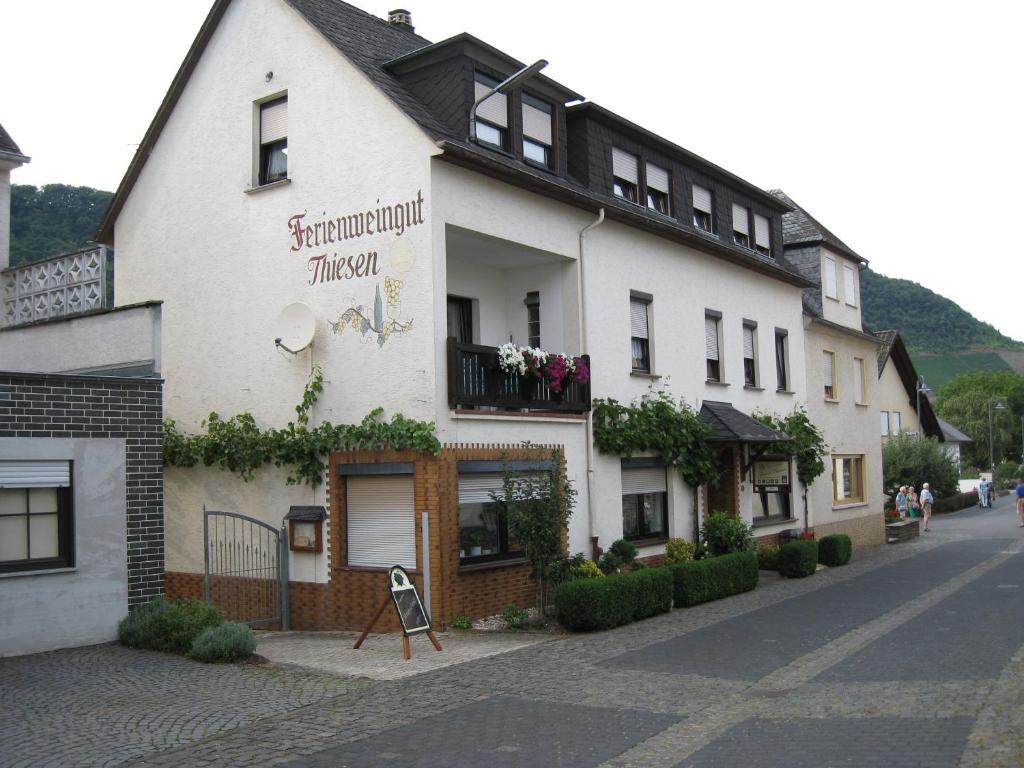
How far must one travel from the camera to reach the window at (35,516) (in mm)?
11664

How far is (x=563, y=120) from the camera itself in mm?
17938

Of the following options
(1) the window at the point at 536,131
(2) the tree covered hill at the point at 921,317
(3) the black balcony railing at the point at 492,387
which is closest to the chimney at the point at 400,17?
(1) the window at the point at 536,131

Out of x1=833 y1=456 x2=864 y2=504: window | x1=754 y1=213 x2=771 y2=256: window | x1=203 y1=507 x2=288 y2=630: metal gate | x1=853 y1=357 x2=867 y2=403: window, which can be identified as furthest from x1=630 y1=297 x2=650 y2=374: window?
x1=853 y1=357 x2=867 y2=403: window

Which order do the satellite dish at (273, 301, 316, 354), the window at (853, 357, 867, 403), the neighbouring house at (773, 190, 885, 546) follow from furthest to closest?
the window at (853, 357, 867, 403), the neighbouring house at (773, 190, 885, 546), the satellite dish at (273, 301, 316, 354)

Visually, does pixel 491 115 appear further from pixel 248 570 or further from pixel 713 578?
pixel 713 578

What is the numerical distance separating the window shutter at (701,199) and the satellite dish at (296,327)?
10230 mm

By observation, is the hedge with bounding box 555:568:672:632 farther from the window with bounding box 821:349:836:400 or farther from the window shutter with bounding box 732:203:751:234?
the window with bounding box 821:349:836:400

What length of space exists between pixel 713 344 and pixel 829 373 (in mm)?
7852

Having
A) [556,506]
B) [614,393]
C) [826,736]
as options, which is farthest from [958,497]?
[826,736]

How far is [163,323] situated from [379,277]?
16.7 feet

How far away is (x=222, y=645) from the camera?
37.3 ft

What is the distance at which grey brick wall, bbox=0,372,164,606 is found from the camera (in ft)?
39.1

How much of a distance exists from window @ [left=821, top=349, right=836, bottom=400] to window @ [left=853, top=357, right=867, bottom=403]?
1685 mm

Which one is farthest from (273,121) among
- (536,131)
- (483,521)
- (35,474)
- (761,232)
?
(761,232)
